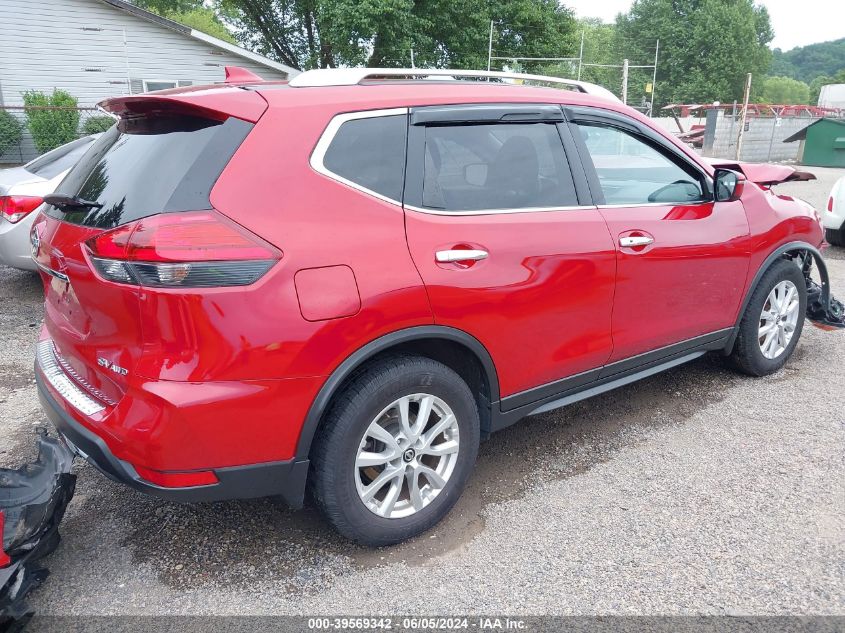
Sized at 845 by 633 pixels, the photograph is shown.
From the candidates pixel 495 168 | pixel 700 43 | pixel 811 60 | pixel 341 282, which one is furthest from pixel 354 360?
pixel 811 60

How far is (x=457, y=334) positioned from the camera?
105 inches

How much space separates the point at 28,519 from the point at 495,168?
7.46ft

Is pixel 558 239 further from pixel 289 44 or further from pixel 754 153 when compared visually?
pixel 289 44

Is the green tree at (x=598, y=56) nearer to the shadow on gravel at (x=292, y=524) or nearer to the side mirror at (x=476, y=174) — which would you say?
the shadow on gravel at (x=292, y=524)

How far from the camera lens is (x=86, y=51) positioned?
760 inches

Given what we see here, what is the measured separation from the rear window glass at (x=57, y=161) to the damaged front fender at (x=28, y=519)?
4.28m

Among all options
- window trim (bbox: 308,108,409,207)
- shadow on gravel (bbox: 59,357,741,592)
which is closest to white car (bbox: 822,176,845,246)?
shadow on gravel (bbox: 59,357,741,592)

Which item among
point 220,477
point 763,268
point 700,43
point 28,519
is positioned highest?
point 700,43

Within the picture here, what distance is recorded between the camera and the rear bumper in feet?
7.43

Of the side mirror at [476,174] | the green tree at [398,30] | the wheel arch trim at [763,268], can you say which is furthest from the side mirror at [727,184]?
the green tree at [398,30]

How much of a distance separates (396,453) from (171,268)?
1.09 m

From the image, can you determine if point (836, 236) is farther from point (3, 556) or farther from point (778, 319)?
point (3, 556)

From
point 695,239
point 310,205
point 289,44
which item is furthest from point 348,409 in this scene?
point 289,44

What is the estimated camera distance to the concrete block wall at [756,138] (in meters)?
23.2
